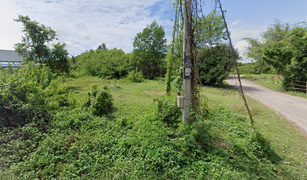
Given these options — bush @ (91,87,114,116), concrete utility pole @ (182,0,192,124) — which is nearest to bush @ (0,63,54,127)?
bush @ (91,87,114,116)

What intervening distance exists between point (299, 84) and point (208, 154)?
13285 mm

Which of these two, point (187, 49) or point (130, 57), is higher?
point (130, 57)

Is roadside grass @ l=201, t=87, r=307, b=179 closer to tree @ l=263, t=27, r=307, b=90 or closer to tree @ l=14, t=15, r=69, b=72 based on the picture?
tree @ l=263, t=27, r=307, b=90

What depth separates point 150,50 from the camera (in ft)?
69.5

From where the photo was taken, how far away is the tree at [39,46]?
10.4m

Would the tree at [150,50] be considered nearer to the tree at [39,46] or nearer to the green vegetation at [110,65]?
the green vegetation at [110,65]

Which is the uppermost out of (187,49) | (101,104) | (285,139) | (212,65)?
(212,65)

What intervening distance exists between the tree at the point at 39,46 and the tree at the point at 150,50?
36.2 feet

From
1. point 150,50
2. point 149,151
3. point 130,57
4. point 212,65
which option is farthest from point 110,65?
point 149,151

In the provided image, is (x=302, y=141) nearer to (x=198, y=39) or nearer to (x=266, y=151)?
(x=266, y=151)

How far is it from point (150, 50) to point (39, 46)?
44.0 ft

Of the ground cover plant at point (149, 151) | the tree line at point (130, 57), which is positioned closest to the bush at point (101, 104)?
the ground cover plant at point (149, 151)

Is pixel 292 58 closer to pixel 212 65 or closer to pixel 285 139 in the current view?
pixel 212 65

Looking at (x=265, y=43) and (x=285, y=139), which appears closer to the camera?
(x=285, y=139)
